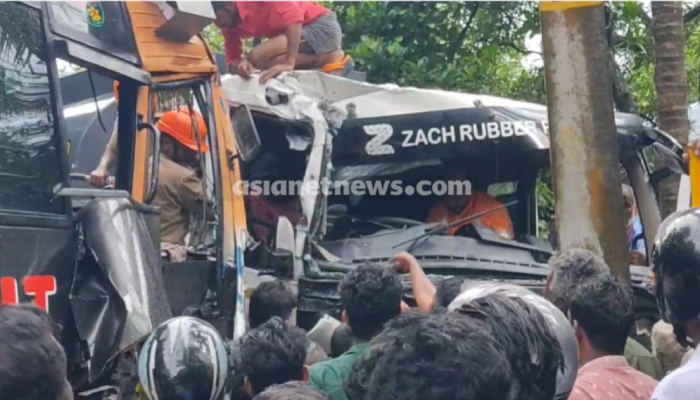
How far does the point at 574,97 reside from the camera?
402 centimetres

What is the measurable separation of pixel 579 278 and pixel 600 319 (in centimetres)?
40

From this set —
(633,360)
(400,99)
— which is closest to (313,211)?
(400,99)

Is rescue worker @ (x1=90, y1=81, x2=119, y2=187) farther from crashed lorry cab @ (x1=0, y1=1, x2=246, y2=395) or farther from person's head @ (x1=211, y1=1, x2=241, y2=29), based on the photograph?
person's head @ (x1=211, y1=1, x2=241, y2=29)

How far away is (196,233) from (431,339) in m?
4.25

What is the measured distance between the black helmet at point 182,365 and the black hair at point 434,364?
1.20m

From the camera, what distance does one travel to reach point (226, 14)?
6.95 m

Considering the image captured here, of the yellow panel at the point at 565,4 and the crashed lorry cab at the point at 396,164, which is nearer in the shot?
the yellow panel at the point at 565,4

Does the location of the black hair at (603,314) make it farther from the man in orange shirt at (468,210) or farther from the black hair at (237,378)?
the man in orange shirt at (468,210)

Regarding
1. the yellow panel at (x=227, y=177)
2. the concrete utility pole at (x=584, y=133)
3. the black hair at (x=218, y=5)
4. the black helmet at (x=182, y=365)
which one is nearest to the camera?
the black helmet at (x=182, y=365)

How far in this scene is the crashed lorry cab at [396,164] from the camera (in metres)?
6.16

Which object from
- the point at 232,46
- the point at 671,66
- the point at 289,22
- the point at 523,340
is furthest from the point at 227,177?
the point at 671,66

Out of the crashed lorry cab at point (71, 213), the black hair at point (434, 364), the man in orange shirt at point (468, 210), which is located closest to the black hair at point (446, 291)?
the crashed lorry cab at point (71, 213)

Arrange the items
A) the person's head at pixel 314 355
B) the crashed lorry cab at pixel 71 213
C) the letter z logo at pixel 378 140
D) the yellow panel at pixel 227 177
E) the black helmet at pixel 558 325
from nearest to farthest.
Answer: the black helmet at pixel 558 325, the crashed lorry cab at pixel 71 213, the person's head at pixel 314 355, the yellow panel at pixel 227 177, the letter z logo at pixel 378 140

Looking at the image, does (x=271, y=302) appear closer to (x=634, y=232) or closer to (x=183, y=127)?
(x=183, y=127)
